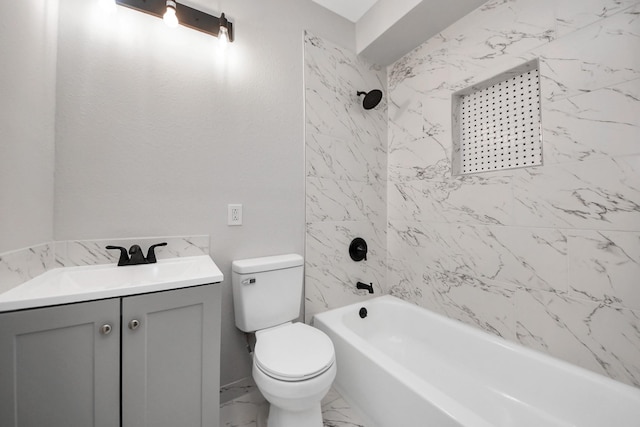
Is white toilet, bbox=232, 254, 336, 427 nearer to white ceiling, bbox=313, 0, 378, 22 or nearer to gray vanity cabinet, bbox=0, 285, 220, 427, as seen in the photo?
gray vanity cabinet, bbox=0, 285, 220, 427

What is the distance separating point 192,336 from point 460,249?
1.59m

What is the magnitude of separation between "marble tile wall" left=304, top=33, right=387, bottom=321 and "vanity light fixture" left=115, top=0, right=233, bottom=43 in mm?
575

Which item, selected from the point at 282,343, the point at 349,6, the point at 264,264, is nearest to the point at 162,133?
the point at 264,264

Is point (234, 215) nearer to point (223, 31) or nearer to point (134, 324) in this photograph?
point (134, 324)

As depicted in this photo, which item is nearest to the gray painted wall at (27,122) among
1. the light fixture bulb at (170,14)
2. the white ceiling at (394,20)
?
the light fixture bulb at (170,14)

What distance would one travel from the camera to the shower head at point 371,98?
1.84 meters

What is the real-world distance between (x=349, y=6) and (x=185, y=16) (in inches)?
45.8

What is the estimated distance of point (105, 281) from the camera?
40.3 inches

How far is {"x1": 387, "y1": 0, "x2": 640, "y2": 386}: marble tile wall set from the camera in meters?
1.03

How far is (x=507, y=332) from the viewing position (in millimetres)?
1380

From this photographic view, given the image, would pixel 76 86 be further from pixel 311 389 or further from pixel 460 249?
pixel 460 249

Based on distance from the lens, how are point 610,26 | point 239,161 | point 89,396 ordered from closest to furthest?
point 89,396, point 610,26, point 239,161

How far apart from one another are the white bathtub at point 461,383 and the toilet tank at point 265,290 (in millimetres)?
330

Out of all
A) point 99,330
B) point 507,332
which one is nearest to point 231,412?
point 99,330
